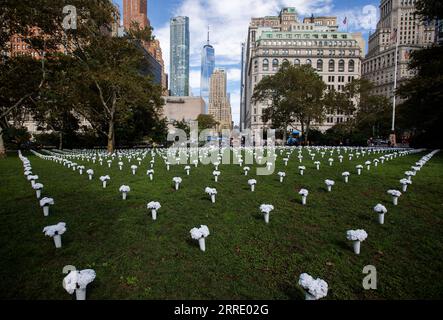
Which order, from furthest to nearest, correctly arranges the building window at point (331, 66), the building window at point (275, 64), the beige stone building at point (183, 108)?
the beige stone building at point (183, 108)
the building window at point (275, 64)
the building window at point (331, 66)

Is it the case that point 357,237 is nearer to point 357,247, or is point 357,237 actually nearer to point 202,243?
point 357,247

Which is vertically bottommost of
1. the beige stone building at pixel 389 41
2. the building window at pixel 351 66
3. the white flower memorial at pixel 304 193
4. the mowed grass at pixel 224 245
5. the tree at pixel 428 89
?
the mowed grass at pixel 224 245

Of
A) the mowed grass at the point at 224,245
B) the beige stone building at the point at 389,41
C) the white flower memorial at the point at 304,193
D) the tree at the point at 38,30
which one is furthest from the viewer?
the beige stone building at the point at 389,41

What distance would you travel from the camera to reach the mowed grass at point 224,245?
3768 millimetres

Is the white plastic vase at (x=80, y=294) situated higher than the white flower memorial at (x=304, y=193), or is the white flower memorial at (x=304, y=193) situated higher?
the white flower memorial at (x=304, y=193)

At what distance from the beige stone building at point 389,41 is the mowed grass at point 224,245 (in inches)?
4170

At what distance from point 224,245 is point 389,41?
13804 cm

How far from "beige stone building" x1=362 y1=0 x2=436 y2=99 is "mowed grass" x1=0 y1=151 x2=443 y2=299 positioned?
106m

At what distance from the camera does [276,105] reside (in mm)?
40156

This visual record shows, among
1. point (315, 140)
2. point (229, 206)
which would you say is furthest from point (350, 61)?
point (229, 206)

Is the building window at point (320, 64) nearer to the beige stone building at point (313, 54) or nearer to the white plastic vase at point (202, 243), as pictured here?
the beige stone building at point (313, 54)

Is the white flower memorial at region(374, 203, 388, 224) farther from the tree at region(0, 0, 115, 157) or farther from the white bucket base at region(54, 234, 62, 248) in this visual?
the tree at region(0, 0, 115, 157)

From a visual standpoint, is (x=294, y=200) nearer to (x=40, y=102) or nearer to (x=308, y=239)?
(x=308, y=239)

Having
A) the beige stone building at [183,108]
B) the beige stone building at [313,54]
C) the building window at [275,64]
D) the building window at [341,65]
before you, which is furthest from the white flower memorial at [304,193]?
the beige stone building at [183,108]
